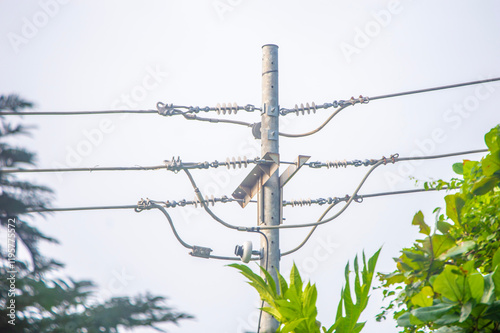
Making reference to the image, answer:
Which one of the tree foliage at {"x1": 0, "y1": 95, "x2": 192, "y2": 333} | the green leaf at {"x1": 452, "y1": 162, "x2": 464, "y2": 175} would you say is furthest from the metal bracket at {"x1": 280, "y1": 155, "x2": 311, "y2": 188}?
the tree foliage at {"x1": 0, "y1": 95, "x2": 192, "y2": 333}

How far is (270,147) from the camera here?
7762 mm

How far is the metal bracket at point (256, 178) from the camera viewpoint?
7531mm

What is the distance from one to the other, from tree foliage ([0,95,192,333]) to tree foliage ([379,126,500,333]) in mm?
1816

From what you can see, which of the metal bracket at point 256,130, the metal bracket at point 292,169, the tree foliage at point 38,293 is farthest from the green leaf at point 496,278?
the metal bracket at point 256,130

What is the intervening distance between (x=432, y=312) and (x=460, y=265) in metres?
0.67

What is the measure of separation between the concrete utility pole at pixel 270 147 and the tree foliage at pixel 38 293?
5155mm

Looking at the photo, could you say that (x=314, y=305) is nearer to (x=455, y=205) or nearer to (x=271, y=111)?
(x=455, y=205)

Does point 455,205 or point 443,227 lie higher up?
point 455,205

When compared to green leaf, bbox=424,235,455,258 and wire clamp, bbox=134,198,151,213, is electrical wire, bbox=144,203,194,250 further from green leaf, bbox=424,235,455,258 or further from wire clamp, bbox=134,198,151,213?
green leaf, bbox=424,235,455,258

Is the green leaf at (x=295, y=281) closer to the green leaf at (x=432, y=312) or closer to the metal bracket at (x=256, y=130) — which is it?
the green leaf at (x=432, y=312)

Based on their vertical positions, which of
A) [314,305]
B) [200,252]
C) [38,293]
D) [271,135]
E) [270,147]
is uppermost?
[271,135]

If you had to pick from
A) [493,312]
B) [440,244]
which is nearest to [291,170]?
[440,244]

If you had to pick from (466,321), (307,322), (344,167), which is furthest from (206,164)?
(466,321)

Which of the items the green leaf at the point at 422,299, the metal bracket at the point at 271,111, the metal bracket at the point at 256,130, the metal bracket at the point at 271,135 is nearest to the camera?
the green leaf at the point at 422,299
